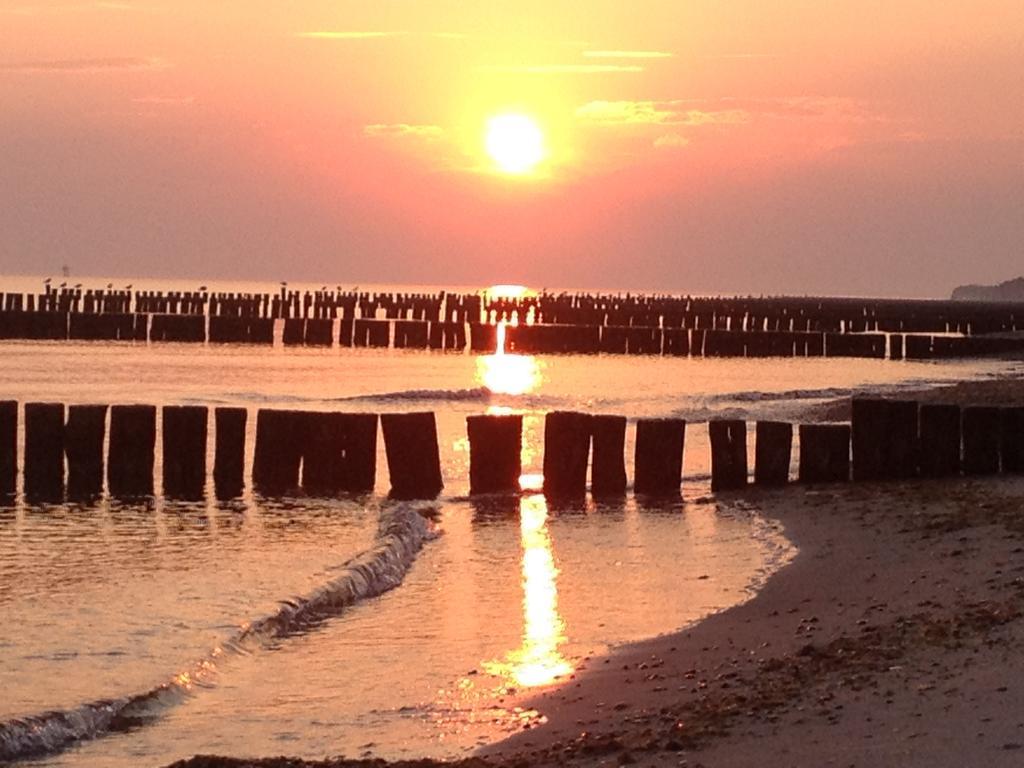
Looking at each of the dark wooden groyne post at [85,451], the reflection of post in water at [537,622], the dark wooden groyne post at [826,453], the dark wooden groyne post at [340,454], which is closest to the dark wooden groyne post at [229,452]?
the dark wooden groyne post at [340,454]

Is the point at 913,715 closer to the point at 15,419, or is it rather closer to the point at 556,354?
the point at 15,419

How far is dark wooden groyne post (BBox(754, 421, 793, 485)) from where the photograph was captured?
59.1ft

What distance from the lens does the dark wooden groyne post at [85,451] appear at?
18516 mm

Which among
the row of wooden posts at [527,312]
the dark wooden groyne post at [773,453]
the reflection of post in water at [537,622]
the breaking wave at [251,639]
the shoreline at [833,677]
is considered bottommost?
the breaking wave at [251,639]

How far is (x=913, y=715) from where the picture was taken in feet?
23.1

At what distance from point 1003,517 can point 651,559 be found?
2.89 metres

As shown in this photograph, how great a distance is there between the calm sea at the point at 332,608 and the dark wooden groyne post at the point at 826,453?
99 cm

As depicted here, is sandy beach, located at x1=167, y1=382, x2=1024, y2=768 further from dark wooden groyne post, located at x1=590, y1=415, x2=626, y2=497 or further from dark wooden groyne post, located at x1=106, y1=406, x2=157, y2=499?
dark wooden groyne post, located at x1=106, y1=406, x2=157, y2=499

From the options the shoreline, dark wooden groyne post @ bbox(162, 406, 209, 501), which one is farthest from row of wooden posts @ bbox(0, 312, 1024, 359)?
the shoreline

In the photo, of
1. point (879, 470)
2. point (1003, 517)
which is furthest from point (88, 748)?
point (879, 470)

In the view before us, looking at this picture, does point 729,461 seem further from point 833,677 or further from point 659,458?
point 833,677

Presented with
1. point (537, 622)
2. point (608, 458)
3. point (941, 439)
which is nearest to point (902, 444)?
point (941, 439)

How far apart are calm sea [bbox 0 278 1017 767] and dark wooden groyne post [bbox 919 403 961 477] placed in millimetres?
1940

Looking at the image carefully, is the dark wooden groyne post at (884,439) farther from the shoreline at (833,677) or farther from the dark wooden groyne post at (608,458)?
the shoreline at (833,677)
